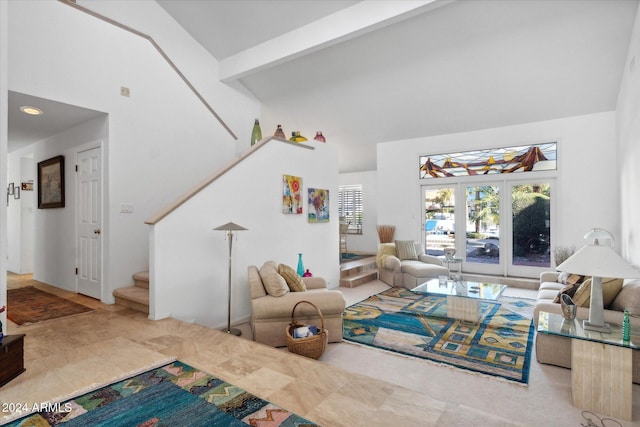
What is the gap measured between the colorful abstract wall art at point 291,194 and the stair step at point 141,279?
204 centimetres

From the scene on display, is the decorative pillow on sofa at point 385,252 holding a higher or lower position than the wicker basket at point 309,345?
higher

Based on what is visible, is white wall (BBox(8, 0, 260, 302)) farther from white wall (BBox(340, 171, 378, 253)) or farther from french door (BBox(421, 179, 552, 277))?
white wall (BBox(340, 171, 378, 253))

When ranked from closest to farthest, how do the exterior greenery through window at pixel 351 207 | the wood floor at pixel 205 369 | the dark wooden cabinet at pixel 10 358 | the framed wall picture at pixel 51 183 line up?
the wood floor at pixel 205 369 → the dark wooden cabinet at pixel 10 358 → the framed wall picture at pixel 51 183 → the exterior greenery through window at pixel 351 207

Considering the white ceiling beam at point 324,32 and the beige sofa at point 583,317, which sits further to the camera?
the white ceiling beam at point 324,32

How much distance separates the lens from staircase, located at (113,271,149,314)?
3873 millimetres

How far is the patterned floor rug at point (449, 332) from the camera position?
3219 mm

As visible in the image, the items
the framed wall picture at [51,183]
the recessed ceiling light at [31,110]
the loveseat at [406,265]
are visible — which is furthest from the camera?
the loveseat at [406,265]

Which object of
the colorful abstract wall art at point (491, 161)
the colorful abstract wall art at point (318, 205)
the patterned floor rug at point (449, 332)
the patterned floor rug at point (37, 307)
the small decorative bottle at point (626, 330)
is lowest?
the patterned floor rug at point (449, 332)

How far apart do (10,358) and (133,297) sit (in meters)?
1.64

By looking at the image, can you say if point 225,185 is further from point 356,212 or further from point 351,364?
point 356,212

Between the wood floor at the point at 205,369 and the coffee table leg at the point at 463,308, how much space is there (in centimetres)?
258

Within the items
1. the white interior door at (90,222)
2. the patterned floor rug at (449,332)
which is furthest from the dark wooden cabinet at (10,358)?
the patterned floor rug at (449,332)

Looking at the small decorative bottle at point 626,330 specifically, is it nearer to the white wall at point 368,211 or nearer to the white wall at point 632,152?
the white wall at point 632,152

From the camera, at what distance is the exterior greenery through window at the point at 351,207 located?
1030 cm
